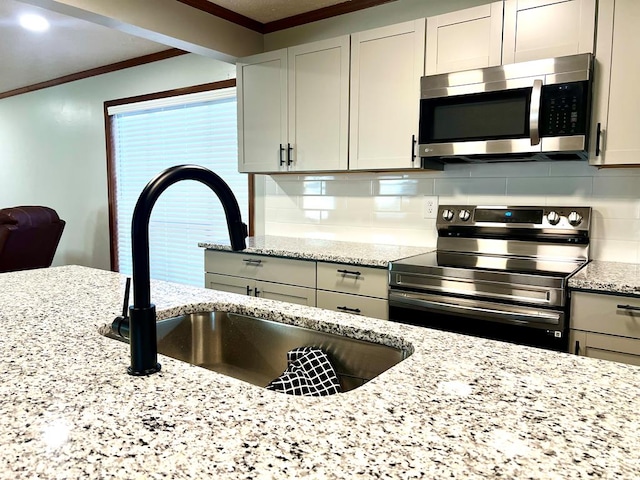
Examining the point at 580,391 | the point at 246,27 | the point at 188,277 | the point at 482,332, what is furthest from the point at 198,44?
the point at 580,391

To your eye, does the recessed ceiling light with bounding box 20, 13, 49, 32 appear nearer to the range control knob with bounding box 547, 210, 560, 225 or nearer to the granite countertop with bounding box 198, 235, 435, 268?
the granite countertop with bounding box 198, 235, 435, 268

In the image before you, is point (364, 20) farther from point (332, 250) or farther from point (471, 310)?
point (471, 310)

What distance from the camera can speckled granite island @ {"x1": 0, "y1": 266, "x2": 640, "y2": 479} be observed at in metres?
0.54

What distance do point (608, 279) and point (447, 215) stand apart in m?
1.04

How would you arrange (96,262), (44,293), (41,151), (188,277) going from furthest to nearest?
(41,151) → (96,262) → (188,277) → (44,293)

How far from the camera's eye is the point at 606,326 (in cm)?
184

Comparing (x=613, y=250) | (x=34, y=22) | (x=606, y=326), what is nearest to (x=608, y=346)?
(x=606, y=326)

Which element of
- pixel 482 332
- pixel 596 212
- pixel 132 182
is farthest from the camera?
pixel 132 182

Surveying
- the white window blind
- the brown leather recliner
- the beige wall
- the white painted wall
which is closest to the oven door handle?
the beige wall

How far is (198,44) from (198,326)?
233 cm

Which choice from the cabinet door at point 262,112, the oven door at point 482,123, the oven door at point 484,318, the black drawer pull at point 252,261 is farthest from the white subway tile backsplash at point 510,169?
the black drawer pull at point 252,261

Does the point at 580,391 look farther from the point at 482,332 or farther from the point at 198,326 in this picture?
the point at 482,332

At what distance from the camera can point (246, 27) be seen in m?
3.39

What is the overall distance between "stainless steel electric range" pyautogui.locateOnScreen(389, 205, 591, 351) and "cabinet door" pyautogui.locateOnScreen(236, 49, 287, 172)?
3.92 ft
